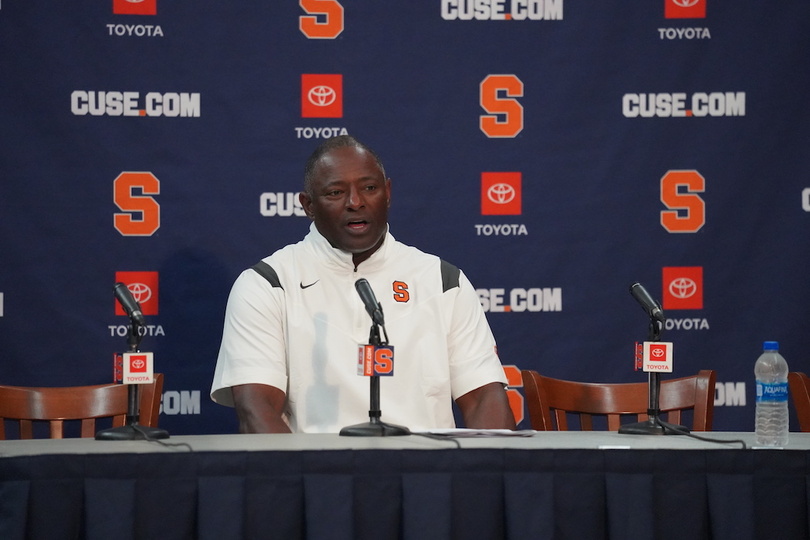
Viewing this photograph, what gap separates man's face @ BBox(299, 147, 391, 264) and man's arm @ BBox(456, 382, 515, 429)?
548 millimetres

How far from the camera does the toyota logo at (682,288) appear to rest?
3762 mm

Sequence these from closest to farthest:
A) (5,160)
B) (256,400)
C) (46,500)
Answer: (46,500) → (256,400) → (5,160)

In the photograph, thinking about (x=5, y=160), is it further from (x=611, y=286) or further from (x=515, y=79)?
(x=611, y=286)

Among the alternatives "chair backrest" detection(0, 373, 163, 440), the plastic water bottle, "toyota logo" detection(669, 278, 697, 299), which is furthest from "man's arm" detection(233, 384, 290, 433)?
"toyota logo" detection(669, 278, 697, 299)

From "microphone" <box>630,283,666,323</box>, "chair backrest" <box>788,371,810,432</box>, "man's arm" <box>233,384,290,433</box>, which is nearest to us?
"microphone" <box>630,283,666,323</box>

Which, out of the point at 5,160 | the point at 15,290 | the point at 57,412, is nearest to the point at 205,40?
the point at 5,160

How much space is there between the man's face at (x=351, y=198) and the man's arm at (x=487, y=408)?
0.55 metres

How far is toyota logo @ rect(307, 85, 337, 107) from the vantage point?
370cm

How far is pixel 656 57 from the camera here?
377 centimetres

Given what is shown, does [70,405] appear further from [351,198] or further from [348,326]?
[351,198]

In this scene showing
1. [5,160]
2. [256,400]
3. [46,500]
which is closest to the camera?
[46,500]

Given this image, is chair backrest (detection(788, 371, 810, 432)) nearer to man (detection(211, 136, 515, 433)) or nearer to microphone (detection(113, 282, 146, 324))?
man (detection(211, 136, 515, 433))

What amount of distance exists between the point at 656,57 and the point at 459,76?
789mm

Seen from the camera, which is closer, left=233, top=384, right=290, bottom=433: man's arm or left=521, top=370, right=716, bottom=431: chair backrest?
left=233, top=384, right=290, bottom=433: man's arm
